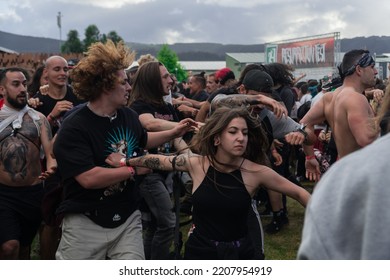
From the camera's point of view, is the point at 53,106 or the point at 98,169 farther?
the point at 53,106

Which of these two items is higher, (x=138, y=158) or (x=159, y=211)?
(x=138, y=158)

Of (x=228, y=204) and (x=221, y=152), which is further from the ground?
(x=221, y=152)

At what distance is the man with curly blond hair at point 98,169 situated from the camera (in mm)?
3844

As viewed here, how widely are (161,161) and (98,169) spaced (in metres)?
0.52

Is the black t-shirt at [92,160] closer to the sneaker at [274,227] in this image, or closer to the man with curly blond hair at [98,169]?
the man with curly blond hair at [98,169]

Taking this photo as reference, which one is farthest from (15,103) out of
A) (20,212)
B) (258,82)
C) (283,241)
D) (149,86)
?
(283,241)

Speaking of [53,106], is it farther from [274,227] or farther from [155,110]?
[274,227]

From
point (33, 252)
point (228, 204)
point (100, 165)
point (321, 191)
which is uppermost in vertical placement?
point (321, 191)

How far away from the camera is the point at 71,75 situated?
13.6ft

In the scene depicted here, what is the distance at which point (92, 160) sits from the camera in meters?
3.88

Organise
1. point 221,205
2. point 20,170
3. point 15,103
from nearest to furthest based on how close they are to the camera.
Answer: point 221,205 < point 20,170 < point 15,103
